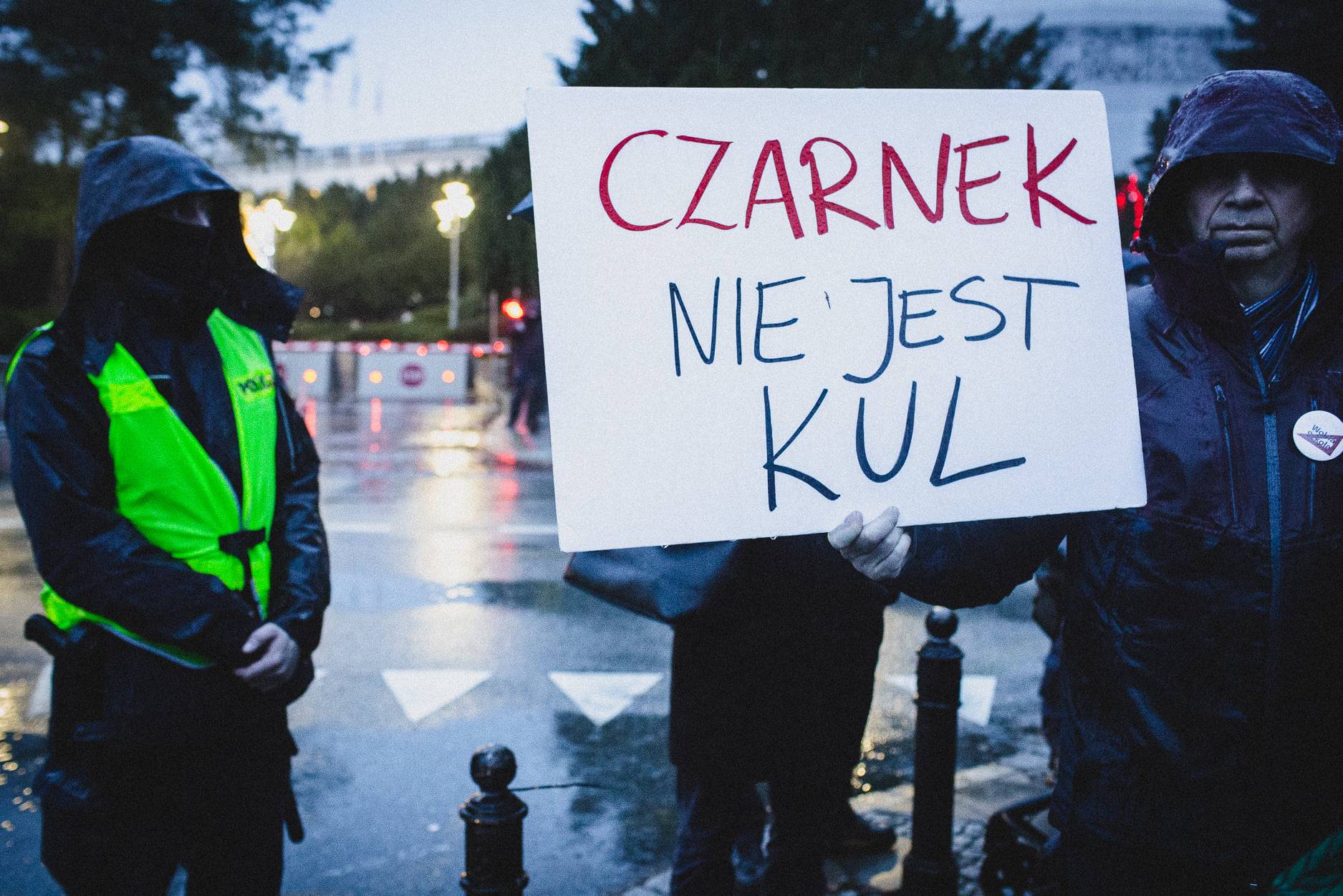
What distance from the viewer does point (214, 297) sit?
2.36m

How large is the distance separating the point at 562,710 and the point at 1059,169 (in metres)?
3.89

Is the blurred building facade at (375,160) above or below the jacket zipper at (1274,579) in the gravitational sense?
above

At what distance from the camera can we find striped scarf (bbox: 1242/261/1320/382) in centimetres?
171

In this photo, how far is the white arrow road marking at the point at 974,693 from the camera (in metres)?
5.05

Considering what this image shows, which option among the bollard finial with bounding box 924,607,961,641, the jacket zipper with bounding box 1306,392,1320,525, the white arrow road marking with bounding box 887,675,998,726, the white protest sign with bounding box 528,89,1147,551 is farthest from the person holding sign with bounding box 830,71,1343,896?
the white arrow road marking with bounding box 887,675,998,726

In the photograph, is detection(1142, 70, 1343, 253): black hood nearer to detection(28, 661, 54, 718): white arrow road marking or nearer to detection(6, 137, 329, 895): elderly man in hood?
detection(6, 137, 329, 895): elderly man in hood

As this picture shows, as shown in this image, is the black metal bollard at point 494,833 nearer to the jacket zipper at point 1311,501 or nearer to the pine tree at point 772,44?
the jacket zipper at point 1311,501

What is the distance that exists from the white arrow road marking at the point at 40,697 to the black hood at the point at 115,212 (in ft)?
9.83

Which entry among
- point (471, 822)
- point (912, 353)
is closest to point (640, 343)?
point (912, 353)

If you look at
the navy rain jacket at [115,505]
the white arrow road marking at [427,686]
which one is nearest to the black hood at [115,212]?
the navy rain jacket at [115,505]

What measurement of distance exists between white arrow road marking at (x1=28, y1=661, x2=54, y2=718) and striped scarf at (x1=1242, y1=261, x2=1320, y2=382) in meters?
4.70

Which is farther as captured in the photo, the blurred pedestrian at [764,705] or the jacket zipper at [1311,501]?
the blurred pedestrian at [764,705]

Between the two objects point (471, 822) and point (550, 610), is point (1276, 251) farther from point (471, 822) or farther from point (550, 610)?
point (550, 610)

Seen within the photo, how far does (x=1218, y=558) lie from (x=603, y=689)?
3.93 meters
